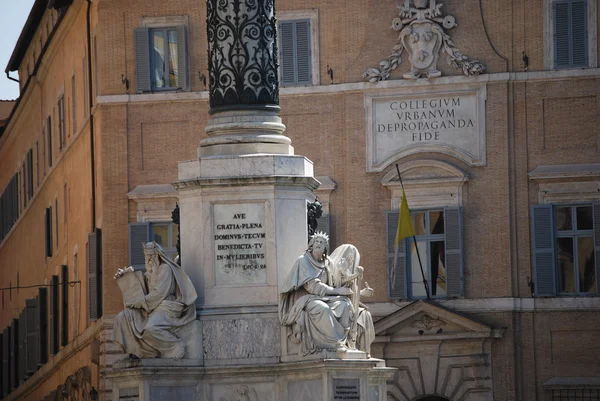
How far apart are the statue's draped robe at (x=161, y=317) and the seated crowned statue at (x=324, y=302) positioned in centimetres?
132

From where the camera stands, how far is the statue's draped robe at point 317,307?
3212cm

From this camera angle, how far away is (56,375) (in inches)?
2677

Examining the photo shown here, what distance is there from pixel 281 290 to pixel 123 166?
1017 inches

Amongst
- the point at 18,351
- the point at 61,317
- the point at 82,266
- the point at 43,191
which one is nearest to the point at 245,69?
the point at 82,266

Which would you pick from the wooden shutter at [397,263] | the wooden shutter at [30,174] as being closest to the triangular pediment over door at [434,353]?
the wooden shutter at [397,263]

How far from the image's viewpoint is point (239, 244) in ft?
109

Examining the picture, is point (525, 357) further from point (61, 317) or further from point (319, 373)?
point (319, 373)

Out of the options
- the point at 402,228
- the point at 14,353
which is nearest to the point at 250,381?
the point at 402,228

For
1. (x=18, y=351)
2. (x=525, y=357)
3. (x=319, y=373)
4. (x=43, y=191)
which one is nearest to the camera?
(x=319, y=373)

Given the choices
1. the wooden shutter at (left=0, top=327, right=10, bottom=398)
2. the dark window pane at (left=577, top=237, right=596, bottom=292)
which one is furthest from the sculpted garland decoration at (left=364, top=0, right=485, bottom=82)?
the wooden shutter at (left=0, top=327, right=10, bottom=398)

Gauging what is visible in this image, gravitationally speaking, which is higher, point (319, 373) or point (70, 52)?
point (70, 52)

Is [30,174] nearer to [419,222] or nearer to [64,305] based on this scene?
[64,305]

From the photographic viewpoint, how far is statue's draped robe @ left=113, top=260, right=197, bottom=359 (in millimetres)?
32500

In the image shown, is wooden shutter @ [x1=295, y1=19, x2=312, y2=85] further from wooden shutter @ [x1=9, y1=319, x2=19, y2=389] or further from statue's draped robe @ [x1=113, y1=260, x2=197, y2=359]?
statue's draped robe @ [x1=113, y1=260, x2=197, y2=359]
